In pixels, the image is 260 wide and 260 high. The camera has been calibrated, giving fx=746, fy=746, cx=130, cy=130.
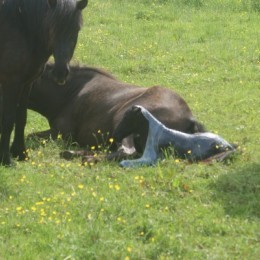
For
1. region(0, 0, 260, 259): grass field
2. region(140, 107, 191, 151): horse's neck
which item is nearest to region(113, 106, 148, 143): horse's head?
region(140, 107, 191, 151): horse's neck

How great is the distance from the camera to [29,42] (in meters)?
8.14

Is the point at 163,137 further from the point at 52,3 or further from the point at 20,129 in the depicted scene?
the point at 52,3

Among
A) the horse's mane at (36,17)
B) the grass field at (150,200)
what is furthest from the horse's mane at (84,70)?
the horse's mane at (36,17)

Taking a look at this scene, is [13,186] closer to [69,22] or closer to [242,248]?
[69,22]

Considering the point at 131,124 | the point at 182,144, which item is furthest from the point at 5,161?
the point at 182,144

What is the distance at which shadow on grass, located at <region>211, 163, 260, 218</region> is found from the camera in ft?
21.9

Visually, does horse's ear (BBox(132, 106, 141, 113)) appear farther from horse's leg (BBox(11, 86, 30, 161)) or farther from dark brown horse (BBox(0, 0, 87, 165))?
horse's leg (BBox(11, 86, 30, 161))

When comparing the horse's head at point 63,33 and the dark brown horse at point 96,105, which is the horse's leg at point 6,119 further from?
the dark brown horse at point 96,105

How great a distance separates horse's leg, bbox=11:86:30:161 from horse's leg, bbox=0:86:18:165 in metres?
0.42

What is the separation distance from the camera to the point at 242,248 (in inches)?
228

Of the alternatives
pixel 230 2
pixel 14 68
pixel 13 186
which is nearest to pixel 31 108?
pixel 14 68

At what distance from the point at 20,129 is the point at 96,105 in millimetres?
1598

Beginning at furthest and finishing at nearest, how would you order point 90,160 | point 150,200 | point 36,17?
point 90,160 < point 36,17 < point 150,200

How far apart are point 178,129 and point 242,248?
126 inches
